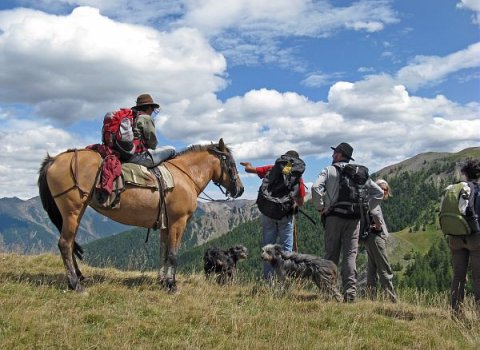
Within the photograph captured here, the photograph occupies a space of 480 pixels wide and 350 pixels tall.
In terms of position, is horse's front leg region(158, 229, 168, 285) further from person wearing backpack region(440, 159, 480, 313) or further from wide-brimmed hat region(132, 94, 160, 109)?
person wearing backpack region(440, 159, 480, 313)

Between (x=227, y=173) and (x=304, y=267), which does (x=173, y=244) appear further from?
(x=304, y=267)

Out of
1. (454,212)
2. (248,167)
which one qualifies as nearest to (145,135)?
(248,167)

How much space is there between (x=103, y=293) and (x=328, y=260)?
4.62 metres

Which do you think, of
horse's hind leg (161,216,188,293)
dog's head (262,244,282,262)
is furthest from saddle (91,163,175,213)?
dog's head (262,244,282,262)

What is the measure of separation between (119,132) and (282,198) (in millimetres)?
3957

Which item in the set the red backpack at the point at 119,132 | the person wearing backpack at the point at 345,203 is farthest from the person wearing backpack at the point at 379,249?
the red backpack at the point at 119,132

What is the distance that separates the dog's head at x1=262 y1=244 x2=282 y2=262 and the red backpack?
364cm

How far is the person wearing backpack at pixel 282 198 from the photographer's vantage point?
10.1 m

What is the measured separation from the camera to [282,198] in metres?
10.1

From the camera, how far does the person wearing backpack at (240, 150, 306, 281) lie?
1009cm

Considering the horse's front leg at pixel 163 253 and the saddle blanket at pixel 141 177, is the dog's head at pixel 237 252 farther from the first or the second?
the saddle blanket at pixel 141 177

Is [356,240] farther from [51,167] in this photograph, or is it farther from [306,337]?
[51,167]

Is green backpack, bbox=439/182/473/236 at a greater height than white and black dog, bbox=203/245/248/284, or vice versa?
green backpack, bbox=439/182/473/236

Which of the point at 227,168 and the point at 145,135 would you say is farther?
the point at 227,168
